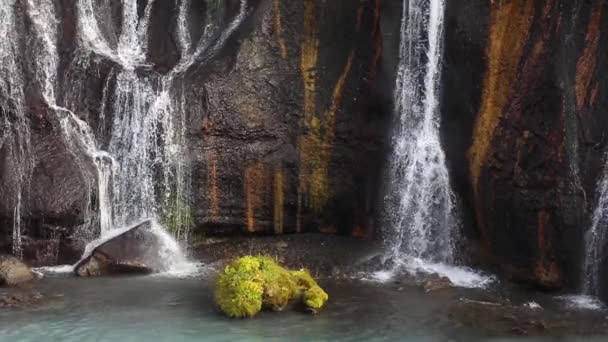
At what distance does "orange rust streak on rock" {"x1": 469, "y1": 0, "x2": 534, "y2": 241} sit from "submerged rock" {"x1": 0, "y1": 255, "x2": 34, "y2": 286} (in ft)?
26.3

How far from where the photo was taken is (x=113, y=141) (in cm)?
1541

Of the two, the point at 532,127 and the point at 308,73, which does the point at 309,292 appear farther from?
the point at 308,73

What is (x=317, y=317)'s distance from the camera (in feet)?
38.0

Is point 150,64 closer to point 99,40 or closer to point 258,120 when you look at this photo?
point 99,40

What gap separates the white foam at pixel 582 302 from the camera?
38.9ft

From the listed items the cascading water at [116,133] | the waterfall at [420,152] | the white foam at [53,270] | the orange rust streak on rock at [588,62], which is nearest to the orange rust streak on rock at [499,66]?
the waterfall at [420,152]

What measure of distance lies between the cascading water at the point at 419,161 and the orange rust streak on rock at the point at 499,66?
0.95 meters

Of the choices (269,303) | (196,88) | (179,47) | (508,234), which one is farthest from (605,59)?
(179,47)

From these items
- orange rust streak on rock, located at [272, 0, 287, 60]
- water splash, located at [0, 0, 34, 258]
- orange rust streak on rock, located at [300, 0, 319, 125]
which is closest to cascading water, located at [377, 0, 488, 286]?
orange rust streak on rock, located at [300, 0, 319, 125]

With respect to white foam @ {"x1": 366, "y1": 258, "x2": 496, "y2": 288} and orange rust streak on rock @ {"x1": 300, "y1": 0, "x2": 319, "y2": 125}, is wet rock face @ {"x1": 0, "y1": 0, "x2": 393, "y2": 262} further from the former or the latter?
white foam @ {"x1": 366, "y1": 258, "x2": 496, "y2": 288}

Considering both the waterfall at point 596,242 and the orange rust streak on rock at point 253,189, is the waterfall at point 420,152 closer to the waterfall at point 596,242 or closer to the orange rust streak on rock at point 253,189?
the orange rust streak on rock at point 253,189

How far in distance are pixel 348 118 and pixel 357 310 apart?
4894mm

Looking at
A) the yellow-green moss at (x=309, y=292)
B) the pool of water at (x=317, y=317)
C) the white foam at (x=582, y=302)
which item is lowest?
the pool of water at (x=317, y=317)

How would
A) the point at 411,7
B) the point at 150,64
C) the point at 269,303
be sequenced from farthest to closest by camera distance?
1. the point at 150,64
2. the point at 411,7
3. the point at 269,303
